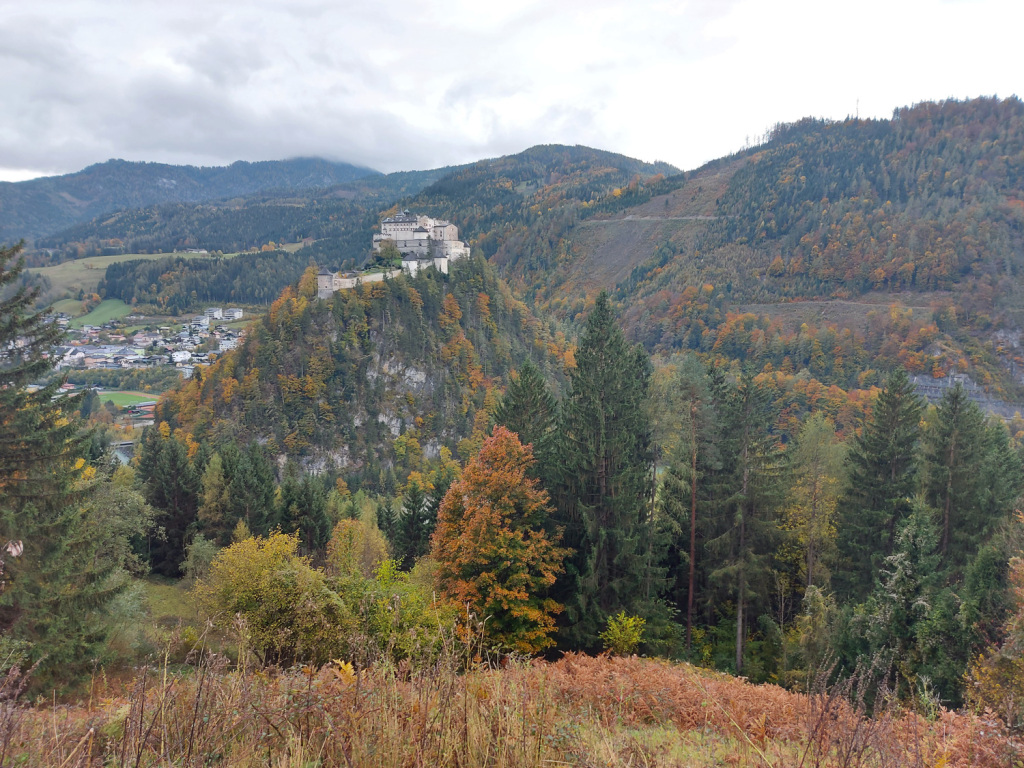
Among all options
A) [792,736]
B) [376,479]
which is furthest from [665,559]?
[376,479]

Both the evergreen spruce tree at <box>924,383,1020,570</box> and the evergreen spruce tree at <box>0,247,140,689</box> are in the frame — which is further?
the evergreen spruce tree at <box>924,383,1020,570</box>

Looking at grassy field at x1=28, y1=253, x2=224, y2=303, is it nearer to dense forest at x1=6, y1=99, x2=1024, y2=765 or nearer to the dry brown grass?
dense forest at x1=6, y1=99, x2=1024, y2=765

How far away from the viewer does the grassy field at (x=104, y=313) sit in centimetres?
14025

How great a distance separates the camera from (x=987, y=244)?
11250 centimetres

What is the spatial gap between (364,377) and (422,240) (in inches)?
973

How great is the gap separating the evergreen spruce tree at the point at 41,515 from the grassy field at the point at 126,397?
9923 cm

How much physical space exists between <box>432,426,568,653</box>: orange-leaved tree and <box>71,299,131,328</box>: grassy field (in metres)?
164

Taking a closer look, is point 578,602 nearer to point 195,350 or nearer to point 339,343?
point 339,343

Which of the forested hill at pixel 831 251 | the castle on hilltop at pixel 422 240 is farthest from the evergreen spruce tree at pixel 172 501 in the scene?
the forested hill at pixel 831 251

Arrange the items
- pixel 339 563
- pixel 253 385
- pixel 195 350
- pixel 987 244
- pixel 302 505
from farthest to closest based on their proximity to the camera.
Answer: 1. pixel 195 350
2. pixel 987 244
3. pixel 253 385
4. pixel 302 505
5. pixel 339 563

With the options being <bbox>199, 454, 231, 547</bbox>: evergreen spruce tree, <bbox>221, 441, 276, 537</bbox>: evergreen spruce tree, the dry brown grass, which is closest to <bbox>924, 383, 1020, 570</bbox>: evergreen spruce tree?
the dry brown grass

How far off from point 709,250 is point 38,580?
16295cm

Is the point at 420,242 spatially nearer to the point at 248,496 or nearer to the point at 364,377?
the point at 364,377

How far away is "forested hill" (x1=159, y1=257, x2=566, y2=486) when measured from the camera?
70.0 meters
